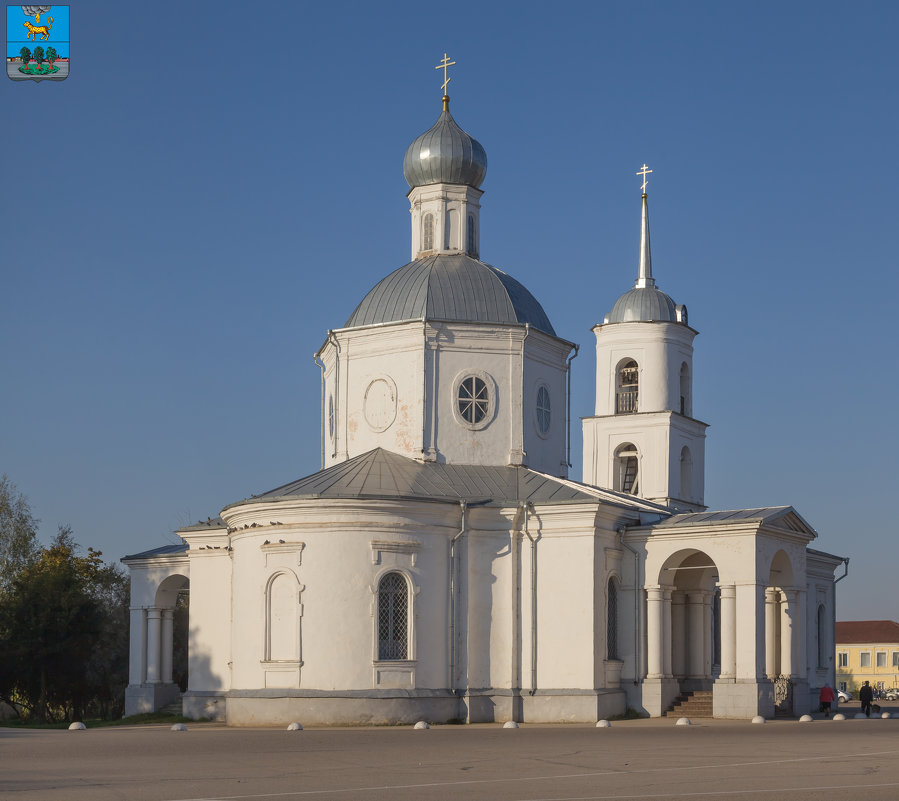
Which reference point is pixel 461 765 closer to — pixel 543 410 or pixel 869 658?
pixel 543 410

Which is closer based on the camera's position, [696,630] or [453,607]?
[453,607]

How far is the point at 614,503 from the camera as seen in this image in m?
32.2

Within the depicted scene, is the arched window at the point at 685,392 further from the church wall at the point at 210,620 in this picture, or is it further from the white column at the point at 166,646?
the white column at the point at 166,646

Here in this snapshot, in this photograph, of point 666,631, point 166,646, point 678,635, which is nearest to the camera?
point 666,631

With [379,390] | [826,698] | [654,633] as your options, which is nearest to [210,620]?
[379,390]

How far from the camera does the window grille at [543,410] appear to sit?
118ft

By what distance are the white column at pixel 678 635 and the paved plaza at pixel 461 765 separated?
396 inches

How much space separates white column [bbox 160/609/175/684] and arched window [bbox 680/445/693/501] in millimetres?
17341

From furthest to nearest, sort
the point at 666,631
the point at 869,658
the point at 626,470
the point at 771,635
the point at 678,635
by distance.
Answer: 1. the point at 869,658
2. the point at 626,470
3. the point at 678,635
4. the point at 771,635
5. the point at 666,631

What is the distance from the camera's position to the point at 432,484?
33.0 meters

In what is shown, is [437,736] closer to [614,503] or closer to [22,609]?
[614,503]

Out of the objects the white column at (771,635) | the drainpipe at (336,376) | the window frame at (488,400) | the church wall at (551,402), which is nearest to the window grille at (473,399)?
the window frame at (488,400)

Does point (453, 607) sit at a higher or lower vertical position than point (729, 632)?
higher

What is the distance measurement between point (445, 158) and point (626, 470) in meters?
13.5
